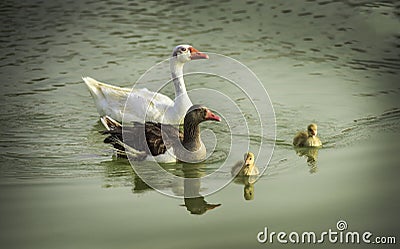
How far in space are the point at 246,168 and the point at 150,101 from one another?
1592 mm

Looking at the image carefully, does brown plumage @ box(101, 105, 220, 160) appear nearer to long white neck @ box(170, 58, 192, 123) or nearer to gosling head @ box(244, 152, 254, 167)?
gosling head @ box(244, 152, 254, 167)

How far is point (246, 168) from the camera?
6430mm

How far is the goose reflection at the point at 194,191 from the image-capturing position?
5945 millimetres

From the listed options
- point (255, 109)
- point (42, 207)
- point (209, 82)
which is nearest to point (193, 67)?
point (209, 82)

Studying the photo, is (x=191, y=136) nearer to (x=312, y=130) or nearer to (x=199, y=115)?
(x=199, y=115)

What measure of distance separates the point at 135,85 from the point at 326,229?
12.9ft

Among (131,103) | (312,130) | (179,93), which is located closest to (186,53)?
(179,93)

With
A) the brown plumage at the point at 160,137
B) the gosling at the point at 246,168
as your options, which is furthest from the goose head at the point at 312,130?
the brown plumage at the point at 160,137

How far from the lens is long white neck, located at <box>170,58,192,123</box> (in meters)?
7.68

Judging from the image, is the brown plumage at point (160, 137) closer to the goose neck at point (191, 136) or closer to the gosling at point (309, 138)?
the goose neck at point (191, 136)

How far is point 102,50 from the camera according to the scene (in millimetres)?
10062

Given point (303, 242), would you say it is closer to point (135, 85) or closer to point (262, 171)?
point (262, 171)

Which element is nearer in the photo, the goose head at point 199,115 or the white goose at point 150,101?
the goose head at point 199,115

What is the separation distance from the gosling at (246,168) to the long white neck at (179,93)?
1318 millimetres
